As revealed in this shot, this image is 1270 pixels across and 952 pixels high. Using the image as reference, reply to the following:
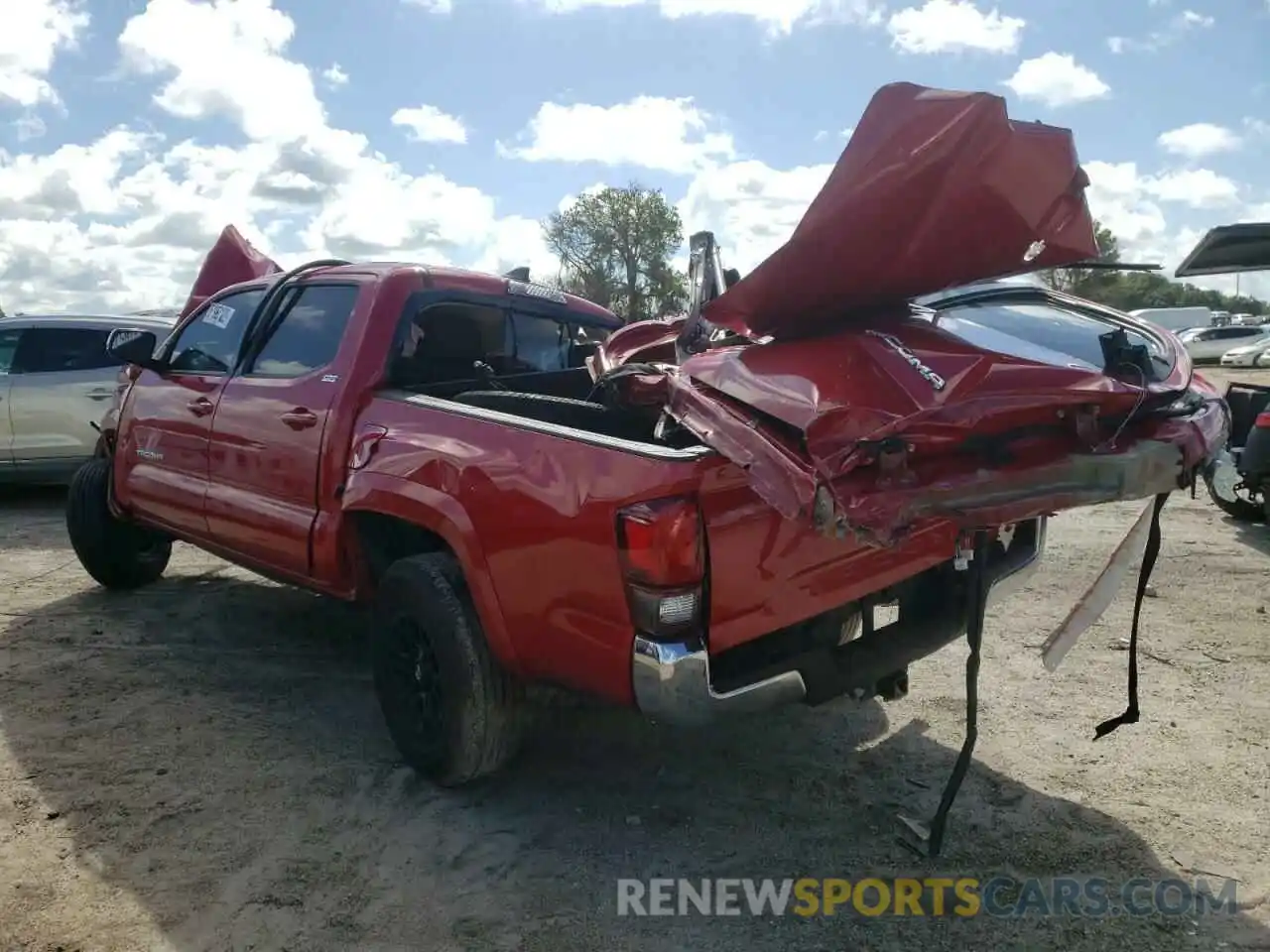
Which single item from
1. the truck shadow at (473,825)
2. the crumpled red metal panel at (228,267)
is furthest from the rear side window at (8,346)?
the truck shadow at (473,825)

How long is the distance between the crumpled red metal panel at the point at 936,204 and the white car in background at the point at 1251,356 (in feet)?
101

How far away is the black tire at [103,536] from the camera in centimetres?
600

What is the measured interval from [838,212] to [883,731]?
2215 millimetres

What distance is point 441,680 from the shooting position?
3502mm

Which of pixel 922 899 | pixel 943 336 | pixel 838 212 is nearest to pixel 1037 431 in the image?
pixel 943 336

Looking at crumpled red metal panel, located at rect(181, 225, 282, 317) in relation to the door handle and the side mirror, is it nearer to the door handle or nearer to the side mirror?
the side mirror

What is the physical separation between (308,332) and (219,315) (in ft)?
3.23

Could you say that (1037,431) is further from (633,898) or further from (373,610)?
(373,610)

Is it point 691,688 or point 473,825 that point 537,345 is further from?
point 691,688

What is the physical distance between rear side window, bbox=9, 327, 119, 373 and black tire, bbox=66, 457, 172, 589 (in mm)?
3666

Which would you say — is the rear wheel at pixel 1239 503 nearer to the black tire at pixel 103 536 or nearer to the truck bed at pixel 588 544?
the truck bed at pixel 588 544

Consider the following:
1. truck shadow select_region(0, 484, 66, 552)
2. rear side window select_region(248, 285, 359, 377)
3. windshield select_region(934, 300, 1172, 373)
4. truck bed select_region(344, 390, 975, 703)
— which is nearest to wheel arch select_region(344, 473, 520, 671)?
truck bed select_region(344, 390, 975, 703)

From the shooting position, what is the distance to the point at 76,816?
355 centimetres

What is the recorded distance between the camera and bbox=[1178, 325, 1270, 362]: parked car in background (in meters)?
32.8
